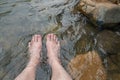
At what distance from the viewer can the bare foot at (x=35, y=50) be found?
4246 millimetres

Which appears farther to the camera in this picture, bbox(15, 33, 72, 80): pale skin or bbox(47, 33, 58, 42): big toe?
bbox(47, 33, 58, 42): big toe

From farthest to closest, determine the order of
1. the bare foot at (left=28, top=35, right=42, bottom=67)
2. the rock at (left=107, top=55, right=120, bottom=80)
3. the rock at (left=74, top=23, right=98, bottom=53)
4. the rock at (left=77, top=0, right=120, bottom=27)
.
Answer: the rock at (left=77, top=0, right=120, bottom=27) < the rock at (left=74, top=23, right=98, bottom=53) < the bare foot at (left=28, top=35, right=42, bottom=67) < the rock at (left=107, top=55, right=120, bottom=80)

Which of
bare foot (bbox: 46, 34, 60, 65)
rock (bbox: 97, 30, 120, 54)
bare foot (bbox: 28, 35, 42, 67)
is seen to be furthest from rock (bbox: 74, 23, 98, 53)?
bare foot (bbox: 28, 35, 42, 67)

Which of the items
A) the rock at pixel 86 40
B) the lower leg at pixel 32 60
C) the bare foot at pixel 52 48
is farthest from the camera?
the rock at pixel 86 40

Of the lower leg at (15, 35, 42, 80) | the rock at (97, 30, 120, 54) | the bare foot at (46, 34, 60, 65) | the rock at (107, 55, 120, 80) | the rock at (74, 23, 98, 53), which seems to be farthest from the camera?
the rock at (74, 23, 98, 53)

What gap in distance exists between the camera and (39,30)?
5160mm

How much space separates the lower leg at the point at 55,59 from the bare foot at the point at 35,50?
0.59ft

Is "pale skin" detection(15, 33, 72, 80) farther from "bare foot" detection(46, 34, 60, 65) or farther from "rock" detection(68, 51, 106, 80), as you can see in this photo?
"rock" detection(68, 51, 106, 80)

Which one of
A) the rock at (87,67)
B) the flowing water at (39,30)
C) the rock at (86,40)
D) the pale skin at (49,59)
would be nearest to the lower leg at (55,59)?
the pale skin at (49,59)

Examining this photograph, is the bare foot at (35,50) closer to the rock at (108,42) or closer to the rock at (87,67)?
the rock at (87,67)

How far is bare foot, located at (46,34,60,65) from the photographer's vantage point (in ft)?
14.3

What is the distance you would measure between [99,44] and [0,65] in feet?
6.12

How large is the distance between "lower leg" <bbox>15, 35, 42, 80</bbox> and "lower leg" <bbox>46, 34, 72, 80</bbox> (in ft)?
0.65

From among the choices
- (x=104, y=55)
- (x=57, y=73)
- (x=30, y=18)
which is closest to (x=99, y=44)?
(x=104, y=55)
